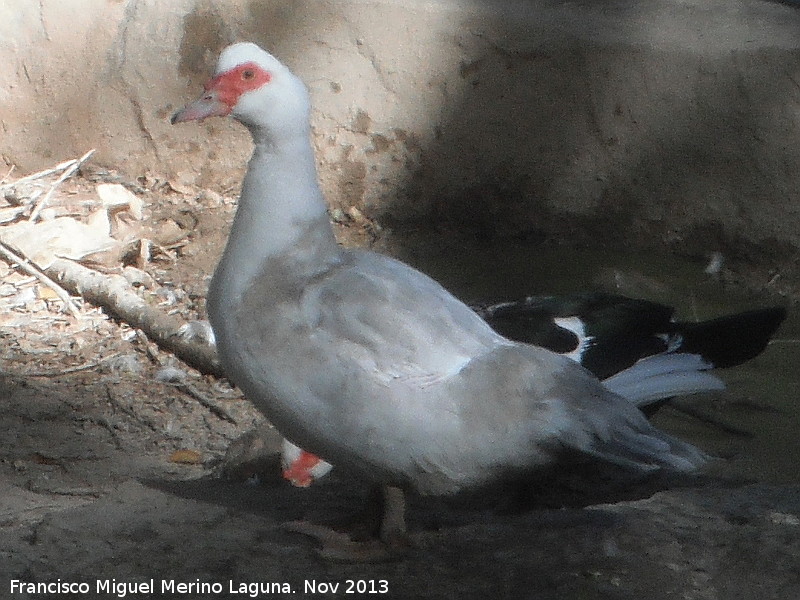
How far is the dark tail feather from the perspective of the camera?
3316mm

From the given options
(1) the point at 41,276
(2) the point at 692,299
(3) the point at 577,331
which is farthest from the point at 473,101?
(1) the point at 41,276

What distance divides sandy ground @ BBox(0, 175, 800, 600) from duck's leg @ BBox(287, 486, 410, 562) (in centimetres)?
3

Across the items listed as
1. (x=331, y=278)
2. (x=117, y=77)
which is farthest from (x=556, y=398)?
(x=117, y=77)

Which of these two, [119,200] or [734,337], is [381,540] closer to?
[734,337]

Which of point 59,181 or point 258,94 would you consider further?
point 59,181

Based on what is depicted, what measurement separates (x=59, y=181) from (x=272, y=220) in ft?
8.72

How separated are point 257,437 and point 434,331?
985 mm

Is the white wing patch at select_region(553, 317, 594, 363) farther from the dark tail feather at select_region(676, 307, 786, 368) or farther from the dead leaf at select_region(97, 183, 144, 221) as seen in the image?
the dead leaf at select_region(97, 183, 144, 221)

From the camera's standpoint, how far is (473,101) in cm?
490

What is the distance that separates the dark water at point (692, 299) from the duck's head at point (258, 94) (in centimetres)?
165

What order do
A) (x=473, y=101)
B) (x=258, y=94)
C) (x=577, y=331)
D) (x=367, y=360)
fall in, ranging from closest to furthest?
(x=367, y=360), (x=258, y=94), (x=577, y=331), (x=473, y=101)

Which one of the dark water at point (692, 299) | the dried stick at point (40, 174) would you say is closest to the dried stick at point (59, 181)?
the dried stick at point (40, 174)

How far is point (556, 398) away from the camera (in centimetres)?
274

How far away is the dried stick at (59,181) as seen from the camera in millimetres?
4910
